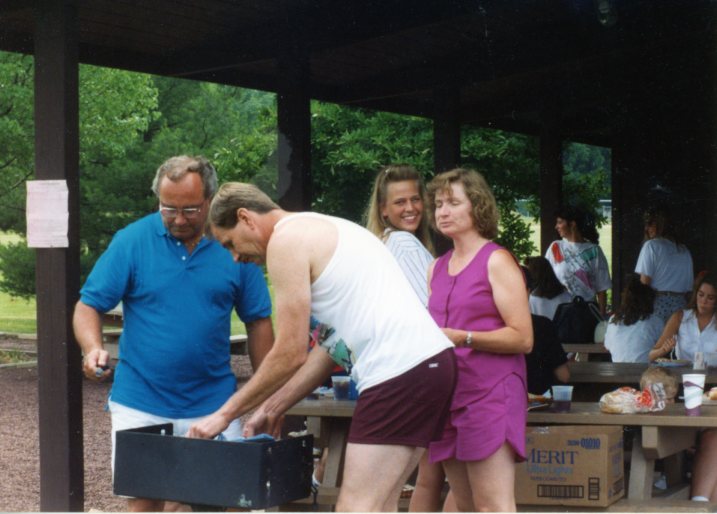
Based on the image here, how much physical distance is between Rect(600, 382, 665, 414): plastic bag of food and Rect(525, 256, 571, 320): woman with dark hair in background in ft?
11.8

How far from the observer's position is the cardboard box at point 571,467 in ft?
14.1

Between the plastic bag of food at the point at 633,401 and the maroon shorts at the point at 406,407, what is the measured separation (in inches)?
62.3

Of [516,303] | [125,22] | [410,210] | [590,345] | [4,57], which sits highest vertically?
[4,57]

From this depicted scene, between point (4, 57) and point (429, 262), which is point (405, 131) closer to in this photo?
point (4, 57)

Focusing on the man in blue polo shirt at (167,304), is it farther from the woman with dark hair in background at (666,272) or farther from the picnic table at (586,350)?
the woman with dark hair in background at (666,272)

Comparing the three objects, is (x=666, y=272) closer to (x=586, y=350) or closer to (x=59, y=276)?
(x=586, y=350)

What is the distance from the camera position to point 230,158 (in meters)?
18.5

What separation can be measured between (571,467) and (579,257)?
15.4 ft

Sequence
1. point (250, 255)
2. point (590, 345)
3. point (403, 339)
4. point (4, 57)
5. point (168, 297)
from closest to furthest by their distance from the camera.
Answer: point (403, 339) < point (250, 255) < point (168, 297) < point (590, 345) < point (4, 57)

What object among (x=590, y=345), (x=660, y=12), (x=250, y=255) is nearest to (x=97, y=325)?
(x=250, y=255)

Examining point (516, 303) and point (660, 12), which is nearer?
point (516, 303)

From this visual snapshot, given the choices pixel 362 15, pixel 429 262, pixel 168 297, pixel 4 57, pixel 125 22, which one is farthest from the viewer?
pixel 4 57

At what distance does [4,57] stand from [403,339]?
13.8m

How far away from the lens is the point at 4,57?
15.5 meters
